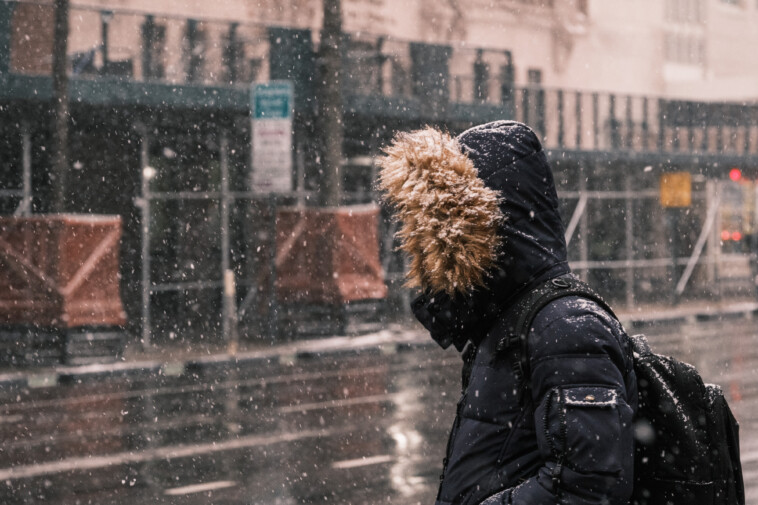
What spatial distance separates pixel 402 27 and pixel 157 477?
24.0m

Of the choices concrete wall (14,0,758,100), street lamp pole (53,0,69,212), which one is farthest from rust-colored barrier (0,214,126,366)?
concrete wall (14,0,758,100)

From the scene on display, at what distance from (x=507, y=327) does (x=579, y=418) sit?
308 mm

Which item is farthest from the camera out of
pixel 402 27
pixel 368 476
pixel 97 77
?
pixel 402 27

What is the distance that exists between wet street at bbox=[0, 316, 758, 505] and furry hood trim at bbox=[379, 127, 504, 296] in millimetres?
4514

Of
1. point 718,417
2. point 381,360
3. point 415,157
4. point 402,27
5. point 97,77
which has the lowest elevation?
point 381,360

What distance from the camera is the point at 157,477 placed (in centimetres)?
755

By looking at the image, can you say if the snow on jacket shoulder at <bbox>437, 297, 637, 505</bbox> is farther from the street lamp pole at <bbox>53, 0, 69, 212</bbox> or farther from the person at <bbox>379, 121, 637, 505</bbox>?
the street lamp pole at <bbox>53, 0, 69, 212</bbox>

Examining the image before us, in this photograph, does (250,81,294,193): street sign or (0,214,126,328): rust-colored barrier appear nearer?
(0,214,126,328): rust-colored barrier

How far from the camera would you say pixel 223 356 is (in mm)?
14938

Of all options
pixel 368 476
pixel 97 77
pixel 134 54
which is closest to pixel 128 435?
pixel 368 476

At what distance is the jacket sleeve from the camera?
216cm

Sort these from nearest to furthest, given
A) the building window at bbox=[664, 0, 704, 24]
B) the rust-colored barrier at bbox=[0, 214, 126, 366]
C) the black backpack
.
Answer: the black backpack < the rust-colored barrier at bbox=[0, 214, 126, 366] < the building window at bbox=[664, 0, 704, 24]

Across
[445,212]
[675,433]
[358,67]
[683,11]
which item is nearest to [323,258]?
[358,67]

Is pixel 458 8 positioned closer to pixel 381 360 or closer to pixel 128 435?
pixel 381 360
